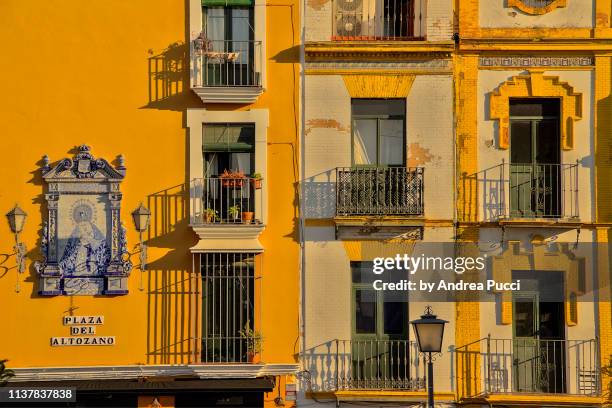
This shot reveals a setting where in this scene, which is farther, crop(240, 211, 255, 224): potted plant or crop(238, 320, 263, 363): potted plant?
crop(240, 211, 255, 224): potted plant

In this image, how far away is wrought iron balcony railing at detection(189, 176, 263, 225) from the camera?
1950 cm

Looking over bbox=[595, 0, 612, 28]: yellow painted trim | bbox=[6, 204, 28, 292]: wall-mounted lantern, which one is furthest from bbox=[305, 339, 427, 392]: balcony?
bbox=[595, 0, 612, 28]: yellow painted trim

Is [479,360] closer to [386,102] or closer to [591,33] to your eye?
[386,102]

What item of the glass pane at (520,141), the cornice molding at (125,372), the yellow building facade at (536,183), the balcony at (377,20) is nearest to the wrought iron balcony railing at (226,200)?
the cornice molding at (125,372)

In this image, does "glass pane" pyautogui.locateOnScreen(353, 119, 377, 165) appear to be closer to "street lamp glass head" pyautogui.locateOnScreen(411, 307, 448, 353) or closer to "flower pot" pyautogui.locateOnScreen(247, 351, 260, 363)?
"flower pot" pyautogui.locateOnScreen(247, 351, 260, 363)

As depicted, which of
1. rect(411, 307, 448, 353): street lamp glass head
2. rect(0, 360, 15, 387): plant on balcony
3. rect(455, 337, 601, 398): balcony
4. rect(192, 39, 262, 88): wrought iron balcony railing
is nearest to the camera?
rect(411, 307, 448, 353): street lamp glass head

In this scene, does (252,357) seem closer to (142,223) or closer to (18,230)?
(142,223)

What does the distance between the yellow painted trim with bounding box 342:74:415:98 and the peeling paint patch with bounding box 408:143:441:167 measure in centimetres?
100

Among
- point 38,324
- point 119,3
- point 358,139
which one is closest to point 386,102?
point 358,139

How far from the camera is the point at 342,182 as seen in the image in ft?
64.6

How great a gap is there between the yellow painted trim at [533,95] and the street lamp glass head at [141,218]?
673 cm

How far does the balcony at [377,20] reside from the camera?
20234 millimetres

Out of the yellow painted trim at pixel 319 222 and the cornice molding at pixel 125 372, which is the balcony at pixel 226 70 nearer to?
the yellow painted trim at pixel 319 222

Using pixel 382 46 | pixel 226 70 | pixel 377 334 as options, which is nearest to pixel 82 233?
pixel 226 70
